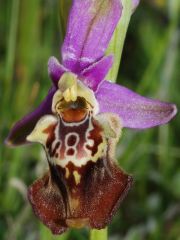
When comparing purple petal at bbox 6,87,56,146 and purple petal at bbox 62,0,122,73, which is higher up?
purple petal at bbox 62,0,122,73

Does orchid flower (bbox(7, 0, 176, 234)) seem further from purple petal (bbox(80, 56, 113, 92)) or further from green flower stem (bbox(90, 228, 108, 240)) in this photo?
green flower stem (bbox(90, 228, 108, 240))

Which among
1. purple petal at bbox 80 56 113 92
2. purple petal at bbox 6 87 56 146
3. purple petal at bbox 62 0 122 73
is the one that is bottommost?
purple petal at bbox 6 87 56 146

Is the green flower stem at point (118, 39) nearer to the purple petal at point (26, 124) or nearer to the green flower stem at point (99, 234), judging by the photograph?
the purple petal at point (26, 124)

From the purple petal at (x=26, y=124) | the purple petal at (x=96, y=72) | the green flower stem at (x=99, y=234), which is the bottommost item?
the green flower stem at (x=99, y=234)

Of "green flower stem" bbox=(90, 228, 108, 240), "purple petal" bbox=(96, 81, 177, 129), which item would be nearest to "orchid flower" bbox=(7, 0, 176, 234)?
"purple petal" bbox=(96, 81, 177, 129)

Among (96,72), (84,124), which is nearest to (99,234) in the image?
(84,124)

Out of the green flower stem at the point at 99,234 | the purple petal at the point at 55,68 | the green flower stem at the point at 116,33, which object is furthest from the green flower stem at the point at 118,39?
the green flower stem at the point at 99,234

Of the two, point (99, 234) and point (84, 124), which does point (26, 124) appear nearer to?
point (84, 124)
